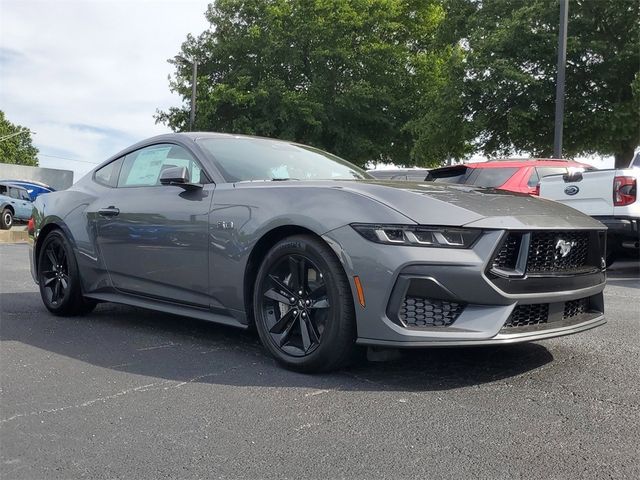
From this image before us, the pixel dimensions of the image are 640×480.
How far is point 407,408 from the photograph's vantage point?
2.84m

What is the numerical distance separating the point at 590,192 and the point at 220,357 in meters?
5.78

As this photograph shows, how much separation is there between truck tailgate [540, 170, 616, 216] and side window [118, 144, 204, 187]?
17.4ft

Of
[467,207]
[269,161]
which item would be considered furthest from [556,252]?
[269,161]

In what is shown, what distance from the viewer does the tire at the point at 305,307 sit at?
3.19 meters

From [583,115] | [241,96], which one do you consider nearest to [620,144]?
[583,115]

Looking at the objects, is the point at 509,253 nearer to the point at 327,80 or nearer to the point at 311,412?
the point at 311,412

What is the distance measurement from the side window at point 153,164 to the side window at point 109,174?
0.07 m

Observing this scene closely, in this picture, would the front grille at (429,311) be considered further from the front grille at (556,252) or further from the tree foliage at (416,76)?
the tree foliage at (416,76)

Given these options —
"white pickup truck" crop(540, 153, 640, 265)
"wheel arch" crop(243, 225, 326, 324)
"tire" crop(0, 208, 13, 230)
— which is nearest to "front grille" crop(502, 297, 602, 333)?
"wheel arch" crop(243, 225, 326, 324)

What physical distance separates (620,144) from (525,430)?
21.4 m

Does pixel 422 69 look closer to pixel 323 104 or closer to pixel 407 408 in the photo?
pixel 323 104

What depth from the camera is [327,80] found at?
28406 millimetres

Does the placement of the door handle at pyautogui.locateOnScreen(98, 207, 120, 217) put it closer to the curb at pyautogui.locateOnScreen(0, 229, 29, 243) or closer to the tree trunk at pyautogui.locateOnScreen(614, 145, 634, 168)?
the curb at pyautogui.locateOnScreen(0, 229, 29, 243)

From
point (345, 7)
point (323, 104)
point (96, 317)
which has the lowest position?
point (96, 317)
